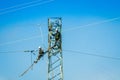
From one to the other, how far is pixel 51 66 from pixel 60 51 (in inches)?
64.1

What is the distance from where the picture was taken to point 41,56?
32500mm

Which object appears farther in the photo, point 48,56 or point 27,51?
point 27,51

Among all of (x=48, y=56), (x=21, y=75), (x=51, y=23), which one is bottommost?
(x=21, y=75)

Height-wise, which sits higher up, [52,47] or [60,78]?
[52,47]

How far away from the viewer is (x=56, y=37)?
105 feet

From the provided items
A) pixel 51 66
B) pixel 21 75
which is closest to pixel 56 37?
pixel 51 66

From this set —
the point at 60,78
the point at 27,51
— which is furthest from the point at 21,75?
the point at 60,78

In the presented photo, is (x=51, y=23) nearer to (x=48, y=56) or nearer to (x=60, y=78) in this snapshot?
(x=48, y=56)

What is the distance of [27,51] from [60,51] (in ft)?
13.1

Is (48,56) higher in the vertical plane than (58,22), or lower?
lower

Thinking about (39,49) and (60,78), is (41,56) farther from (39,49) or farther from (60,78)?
(60,78)

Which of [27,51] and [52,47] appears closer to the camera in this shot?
[52,47]

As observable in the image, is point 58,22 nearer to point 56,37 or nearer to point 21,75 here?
point 56,37

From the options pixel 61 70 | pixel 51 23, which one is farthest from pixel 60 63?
pixel 51 23
